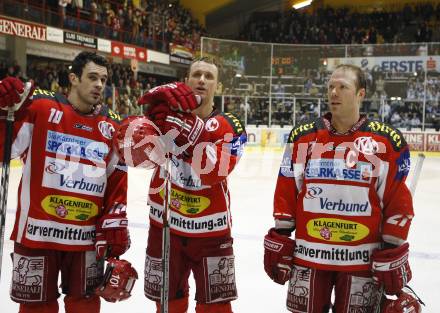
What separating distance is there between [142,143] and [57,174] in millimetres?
575

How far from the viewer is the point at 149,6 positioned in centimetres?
2131

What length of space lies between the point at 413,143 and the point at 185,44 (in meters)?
11.6

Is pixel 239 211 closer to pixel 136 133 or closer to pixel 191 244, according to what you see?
pixel 191 244

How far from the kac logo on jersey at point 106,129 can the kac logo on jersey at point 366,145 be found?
1.10 metres

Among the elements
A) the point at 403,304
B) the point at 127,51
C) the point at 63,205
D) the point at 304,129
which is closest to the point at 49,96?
the point at 63,205

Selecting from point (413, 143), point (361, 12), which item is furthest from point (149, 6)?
point (413, 143)

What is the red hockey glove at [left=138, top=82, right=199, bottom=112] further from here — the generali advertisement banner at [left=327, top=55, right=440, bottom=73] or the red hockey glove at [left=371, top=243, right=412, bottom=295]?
the generali advertisement banner at [left=327, top=55, right=440, bottom=73]

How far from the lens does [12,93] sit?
2.10 meters

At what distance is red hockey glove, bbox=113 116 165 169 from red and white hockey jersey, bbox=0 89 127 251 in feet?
1.21

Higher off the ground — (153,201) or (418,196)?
(153,201)

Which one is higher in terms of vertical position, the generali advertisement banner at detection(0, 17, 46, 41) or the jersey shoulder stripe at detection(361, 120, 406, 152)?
the generali advertisement banner at detection(0, 17, 46, 41)

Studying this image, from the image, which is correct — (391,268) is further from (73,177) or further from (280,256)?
(73,177)

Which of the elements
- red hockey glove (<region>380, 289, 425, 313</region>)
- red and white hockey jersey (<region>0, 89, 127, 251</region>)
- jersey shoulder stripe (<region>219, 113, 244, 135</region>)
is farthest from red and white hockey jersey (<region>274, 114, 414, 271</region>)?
red and white hockey jersey (<region>0, 89, 127, 251</region>)

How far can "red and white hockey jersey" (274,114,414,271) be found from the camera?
211 cm
